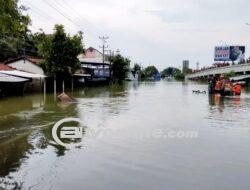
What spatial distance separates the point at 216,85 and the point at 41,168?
3696cm

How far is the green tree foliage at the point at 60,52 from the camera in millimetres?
47247

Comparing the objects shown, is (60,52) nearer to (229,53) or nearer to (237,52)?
(237,52)

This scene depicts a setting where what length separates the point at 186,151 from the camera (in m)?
13.5

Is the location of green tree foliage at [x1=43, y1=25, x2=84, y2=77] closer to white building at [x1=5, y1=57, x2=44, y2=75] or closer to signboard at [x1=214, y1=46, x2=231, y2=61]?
white building at [x1=5, y1=57, x2=44, y2=75]

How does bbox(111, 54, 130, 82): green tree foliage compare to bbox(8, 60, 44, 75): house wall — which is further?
bbox(111, 54, 130, 82): green tree foliage

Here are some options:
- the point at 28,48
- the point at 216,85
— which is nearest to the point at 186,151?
the point at 216,85

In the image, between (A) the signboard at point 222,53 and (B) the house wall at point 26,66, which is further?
(A) the signboard at point 222,53

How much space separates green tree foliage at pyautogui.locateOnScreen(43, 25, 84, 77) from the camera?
47.2 m

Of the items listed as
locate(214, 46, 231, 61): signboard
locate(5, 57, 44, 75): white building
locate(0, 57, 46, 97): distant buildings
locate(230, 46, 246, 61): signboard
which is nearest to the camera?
locate(0, 57, 46, 97): distant buildings

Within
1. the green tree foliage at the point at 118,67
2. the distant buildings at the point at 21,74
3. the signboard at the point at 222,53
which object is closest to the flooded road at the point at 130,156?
the distant buildings at the point at 21,74

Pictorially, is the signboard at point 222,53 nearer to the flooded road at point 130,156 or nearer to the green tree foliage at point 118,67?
the green tree foliage at point 118,67

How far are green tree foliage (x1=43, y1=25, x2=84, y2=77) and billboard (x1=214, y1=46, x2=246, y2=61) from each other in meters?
75.0

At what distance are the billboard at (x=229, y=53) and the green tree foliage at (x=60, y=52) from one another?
7503 centimetres

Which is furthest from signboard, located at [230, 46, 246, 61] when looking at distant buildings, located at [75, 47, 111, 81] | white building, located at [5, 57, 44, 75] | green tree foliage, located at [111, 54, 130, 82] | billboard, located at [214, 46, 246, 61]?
white building, located at [5, 57, 44, 75]
